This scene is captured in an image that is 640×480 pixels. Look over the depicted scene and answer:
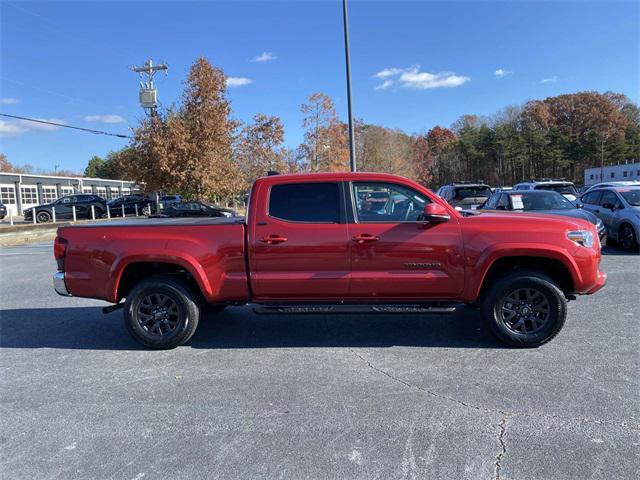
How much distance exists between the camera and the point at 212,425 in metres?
3.44

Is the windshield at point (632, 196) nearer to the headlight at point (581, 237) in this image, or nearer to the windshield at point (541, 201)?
the windshield at point (541, 201)

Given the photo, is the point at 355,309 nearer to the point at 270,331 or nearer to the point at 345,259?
the point at 345,259

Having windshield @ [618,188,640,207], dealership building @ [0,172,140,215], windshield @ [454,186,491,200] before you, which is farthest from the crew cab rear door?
dealership building @ [0,172,140,215]

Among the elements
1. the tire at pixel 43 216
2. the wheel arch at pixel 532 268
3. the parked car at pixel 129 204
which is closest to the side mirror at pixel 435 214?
the wheel arch at pixel 532 268

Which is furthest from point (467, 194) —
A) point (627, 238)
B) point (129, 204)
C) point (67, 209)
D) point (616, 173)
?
point (616, 173)

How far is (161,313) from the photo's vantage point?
17.0 feet

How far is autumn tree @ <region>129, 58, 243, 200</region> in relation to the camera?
25.9 m

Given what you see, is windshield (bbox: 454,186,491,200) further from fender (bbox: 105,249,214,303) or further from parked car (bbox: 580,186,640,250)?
fender (bbox: 105,249,214,303)

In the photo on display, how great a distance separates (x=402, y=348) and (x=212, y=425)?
2315 mm

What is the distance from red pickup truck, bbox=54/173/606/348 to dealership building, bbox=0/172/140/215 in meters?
38.2

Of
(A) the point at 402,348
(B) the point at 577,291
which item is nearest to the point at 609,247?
(B) the point at 577,291

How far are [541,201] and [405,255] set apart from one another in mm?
7776

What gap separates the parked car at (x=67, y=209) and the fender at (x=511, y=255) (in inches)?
1260

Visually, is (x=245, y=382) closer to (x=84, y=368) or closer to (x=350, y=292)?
(x=350, y=292)
